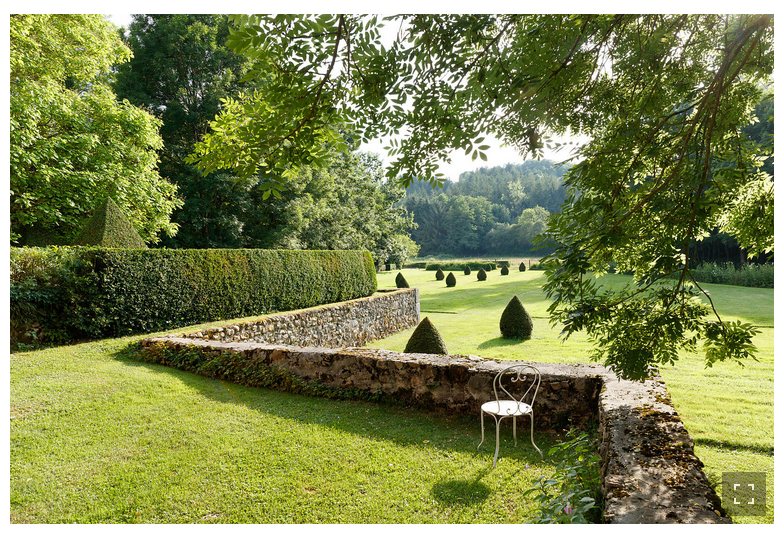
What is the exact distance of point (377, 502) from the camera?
3.11 m

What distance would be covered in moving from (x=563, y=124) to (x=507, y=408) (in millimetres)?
2623

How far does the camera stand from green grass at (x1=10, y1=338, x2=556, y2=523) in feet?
9.88

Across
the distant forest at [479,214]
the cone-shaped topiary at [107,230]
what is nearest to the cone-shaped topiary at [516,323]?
the cone-shaped topiary at [107,230]

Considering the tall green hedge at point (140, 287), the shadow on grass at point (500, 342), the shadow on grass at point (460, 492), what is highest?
the tall green hedge at point (140, 287)

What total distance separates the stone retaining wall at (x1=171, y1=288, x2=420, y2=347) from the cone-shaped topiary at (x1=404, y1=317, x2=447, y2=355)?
3.50m

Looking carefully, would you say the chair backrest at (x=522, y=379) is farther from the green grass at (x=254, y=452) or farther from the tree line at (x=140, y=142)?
the tree line at (x=140, y=142)

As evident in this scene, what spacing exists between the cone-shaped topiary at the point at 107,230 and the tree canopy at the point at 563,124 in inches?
317

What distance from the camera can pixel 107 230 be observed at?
8.87 metres

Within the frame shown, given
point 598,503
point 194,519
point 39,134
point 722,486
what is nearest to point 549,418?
point 722,486

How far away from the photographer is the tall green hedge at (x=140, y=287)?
7.31 m

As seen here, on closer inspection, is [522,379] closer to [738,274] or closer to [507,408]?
[507,408]

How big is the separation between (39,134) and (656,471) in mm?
15377

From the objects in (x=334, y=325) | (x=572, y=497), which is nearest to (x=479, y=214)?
(x=334, y=325)
